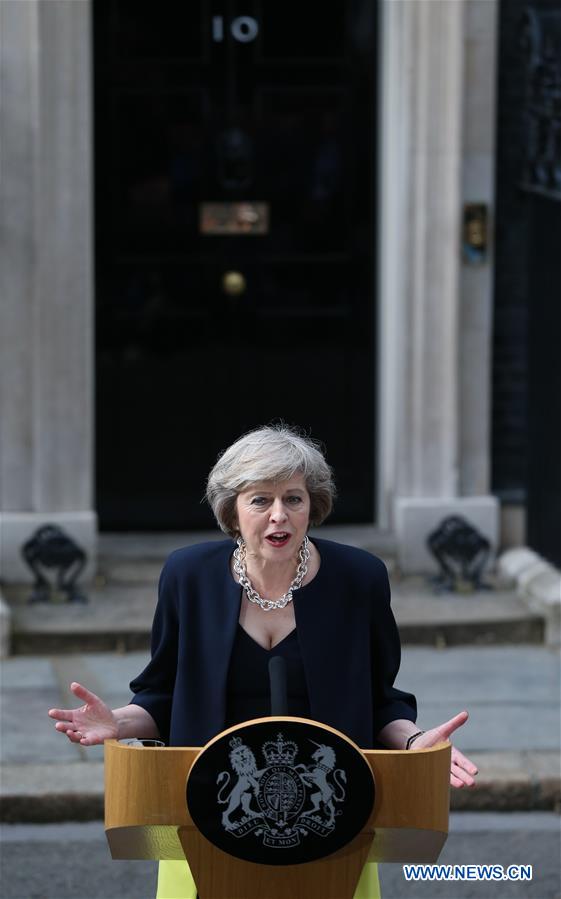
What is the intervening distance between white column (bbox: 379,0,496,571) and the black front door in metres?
0.28

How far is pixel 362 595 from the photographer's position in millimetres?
3408

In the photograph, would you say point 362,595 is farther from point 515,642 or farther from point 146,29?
point 146,29

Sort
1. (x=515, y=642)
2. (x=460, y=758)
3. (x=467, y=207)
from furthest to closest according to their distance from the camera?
(x=467, y=207), (x=515, y=642), (x=460, y=758)

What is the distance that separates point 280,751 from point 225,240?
643cm

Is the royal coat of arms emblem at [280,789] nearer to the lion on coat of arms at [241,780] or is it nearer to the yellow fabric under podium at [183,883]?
the lion on coat of arms at [241,780]

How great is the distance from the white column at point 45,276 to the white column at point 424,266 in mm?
1658

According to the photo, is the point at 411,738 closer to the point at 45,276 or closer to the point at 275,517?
the point at 275,517

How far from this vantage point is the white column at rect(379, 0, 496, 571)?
852 centimetres

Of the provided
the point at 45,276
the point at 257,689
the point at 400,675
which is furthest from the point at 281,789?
the point at 45,276

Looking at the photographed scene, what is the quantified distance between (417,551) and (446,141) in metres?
2.17

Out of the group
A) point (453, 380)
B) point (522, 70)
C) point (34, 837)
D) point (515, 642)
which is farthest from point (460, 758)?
point (522, 70)

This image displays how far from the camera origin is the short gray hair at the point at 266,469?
333 centimetres

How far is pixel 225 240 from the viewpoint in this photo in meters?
8.96

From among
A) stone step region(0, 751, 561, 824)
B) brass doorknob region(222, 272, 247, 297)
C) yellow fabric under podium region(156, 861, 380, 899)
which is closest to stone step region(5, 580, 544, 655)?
stone step region(0, 751, 561, 824)
